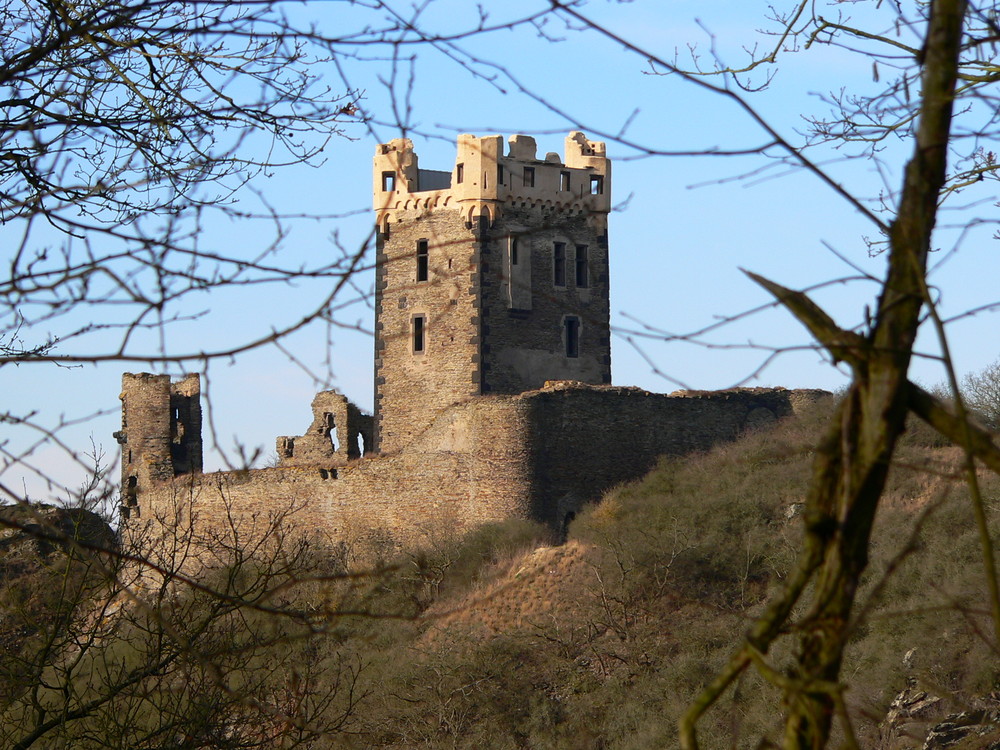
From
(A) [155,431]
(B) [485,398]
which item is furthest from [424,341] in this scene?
(A) [155,431]

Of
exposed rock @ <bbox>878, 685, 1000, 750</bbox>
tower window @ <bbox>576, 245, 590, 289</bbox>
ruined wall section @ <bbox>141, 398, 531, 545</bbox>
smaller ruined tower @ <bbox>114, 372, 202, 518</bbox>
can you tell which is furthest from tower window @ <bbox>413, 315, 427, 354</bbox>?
exposed rock @ <bbox>878, 685, 1000, 750</bbox>

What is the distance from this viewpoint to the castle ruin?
26.2 m

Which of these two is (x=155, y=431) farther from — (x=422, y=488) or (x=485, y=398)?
(x=485, y=398)

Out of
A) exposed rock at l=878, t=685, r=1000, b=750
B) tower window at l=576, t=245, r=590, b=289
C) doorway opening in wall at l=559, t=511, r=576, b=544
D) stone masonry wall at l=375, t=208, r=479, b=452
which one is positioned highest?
tower window at l=576, t=245, r=590, b=289

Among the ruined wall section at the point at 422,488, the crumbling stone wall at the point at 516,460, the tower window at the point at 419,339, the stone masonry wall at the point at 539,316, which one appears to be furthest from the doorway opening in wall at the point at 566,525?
the tower window at the point at 419,339

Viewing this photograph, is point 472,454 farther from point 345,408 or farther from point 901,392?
point 901,392

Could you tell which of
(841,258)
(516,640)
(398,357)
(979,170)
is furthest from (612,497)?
(841,258)

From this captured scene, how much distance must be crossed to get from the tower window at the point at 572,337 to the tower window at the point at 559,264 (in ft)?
2.39

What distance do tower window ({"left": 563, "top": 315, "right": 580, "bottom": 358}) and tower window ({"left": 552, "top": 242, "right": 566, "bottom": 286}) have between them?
2.39 ft

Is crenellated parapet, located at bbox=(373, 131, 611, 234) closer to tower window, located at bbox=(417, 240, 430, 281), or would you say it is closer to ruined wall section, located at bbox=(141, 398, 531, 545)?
tower window, located at bbox=(417, 240, 430, 281)

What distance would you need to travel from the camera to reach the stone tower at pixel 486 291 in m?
28.2

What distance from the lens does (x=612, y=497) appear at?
25.8 meters

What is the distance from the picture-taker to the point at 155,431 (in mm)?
33156

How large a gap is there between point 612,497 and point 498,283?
456cm
